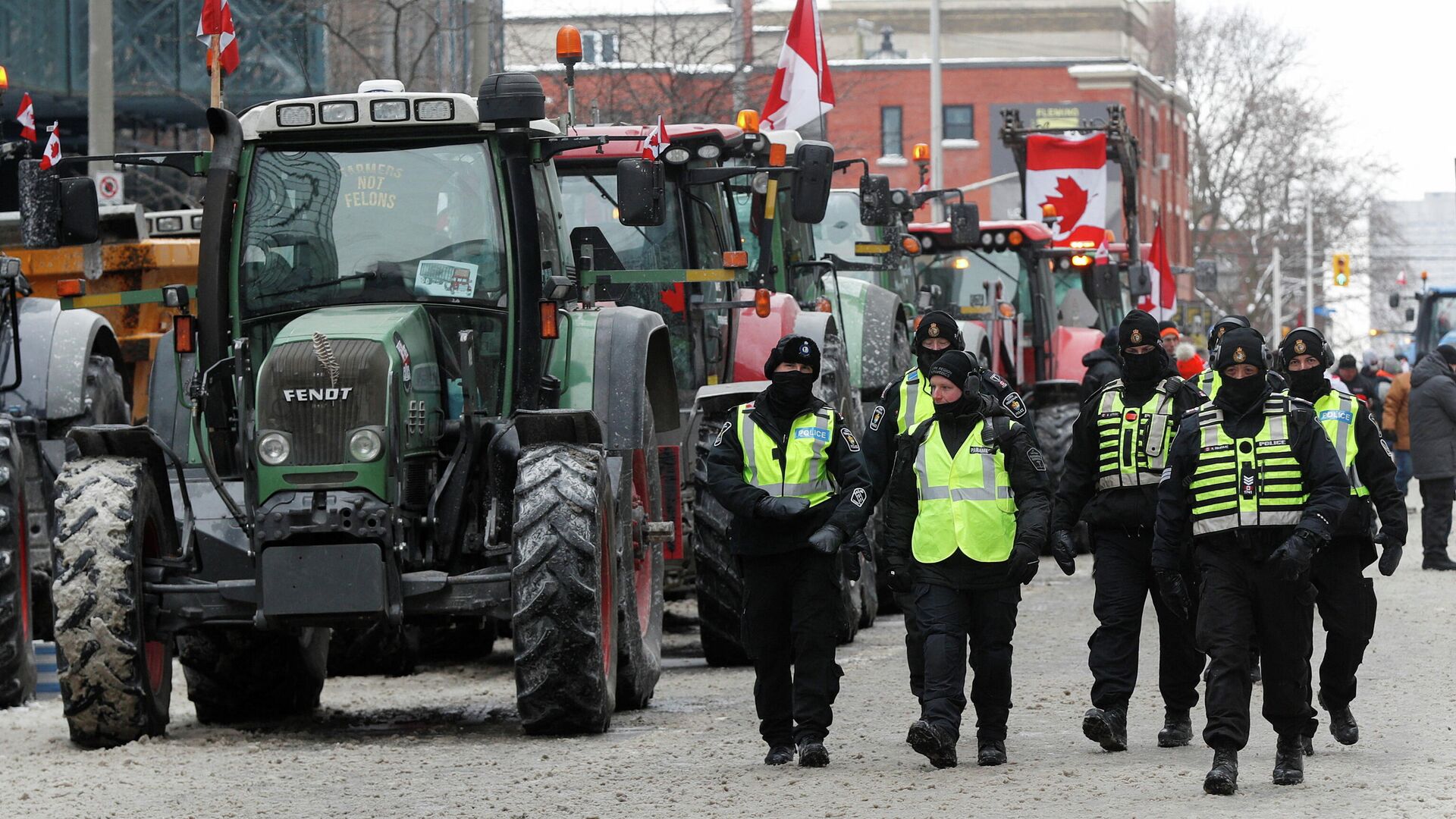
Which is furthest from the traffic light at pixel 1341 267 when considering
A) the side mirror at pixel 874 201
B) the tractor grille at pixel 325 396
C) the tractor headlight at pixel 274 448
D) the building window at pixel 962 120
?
the tractor headlight at pixel 274 448

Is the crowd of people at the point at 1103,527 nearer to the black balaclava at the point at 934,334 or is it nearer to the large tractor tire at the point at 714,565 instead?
the black balaclava at the point at 934,334

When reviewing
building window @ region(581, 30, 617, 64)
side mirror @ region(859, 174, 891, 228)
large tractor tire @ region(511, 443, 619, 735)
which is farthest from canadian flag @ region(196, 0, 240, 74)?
building window @ region(581, 30, 617, 64)

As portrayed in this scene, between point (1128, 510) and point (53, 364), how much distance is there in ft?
20.0

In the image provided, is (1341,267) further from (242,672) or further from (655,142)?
(242,672)

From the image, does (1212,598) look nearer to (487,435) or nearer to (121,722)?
(487,435)

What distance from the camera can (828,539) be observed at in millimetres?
8969

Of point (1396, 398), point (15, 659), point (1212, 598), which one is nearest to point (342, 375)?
point (15, 659)

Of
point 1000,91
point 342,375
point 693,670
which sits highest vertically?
point 1000,91

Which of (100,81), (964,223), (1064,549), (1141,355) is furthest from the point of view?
(964,223)

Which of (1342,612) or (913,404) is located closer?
(1342,612)

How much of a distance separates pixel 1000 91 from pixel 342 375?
62.8 metres

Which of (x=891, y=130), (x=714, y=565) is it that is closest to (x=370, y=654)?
(x=714, y=565)

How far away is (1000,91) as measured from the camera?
70750 mm

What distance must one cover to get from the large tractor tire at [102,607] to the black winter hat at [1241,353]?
172 inches
